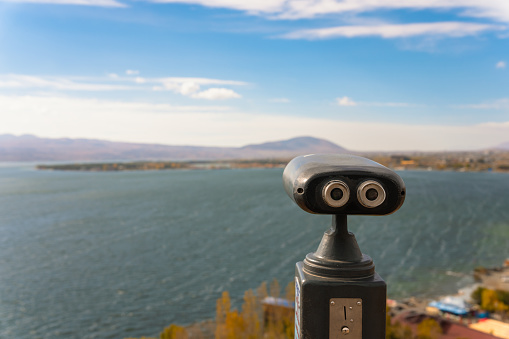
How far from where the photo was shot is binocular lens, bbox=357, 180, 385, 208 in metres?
1.57

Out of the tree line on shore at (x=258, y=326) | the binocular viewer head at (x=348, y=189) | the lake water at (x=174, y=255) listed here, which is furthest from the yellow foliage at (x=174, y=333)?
the binocular viewer head at (x=348, y=189)

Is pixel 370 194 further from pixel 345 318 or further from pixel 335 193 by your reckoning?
pixel 345 318

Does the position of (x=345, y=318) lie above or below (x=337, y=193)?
below

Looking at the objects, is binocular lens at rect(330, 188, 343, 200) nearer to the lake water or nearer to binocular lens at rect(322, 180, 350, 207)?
binocular lens at rect(322, 180, 350, 207)

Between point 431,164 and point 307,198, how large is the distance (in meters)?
172

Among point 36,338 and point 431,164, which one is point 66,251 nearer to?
point 36,338

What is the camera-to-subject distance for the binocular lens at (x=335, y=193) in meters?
1.58

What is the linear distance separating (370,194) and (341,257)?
31 centimetres

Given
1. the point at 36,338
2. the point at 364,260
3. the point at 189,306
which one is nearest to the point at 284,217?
the point at 189,306

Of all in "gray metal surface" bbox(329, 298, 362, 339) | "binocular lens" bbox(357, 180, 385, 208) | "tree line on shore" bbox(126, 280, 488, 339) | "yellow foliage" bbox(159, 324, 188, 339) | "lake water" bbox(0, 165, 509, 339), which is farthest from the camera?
"lake water" bbox(0, 165, 509, 339)

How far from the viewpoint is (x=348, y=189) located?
1580mm

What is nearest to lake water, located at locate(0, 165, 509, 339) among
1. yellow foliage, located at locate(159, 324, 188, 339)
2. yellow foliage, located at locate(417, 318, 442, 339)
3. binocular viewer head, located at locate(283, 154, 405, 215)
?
yellow foliage, located at locate(159, 324, 188, 339)

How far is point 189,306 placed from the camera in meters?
24.8

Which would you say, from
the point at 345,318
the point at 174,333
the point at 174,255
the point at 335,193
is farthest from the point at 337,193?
the point at 174,255
